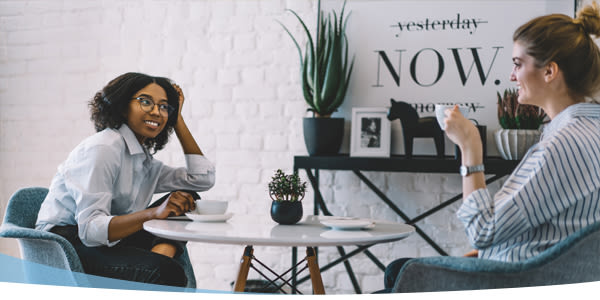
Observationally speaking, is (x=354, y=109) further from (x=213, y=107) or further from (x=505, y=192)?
(x=505, y=192)

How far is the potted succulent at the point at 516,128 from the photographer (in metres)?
2.24

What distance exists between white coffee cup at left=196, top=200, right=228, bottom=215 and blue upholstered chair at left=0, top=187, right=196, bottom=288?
0.36 metres

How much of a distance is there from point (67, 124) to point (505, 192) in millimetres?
2533

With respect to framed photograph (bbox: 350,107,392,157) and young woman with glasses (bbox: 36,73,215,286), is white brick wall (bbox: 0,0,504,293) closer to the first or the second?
framed photograph (bbox: 350,107,392,157)

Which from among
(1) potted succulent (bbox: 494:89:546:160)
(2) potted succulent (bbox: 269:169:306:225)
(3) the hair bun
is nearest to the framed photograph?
(1) potted succulent (bbox: 494:89:546:160)

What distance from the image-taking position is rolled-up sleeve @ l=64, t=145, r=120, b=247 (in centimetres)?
159

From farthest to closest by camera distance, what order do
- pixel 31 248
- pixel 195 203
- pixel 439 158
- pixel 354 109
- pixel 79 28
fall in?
pixel 79 28
pixel 354 109
pixel 439 158
pixel 195 203
pixel 31 248

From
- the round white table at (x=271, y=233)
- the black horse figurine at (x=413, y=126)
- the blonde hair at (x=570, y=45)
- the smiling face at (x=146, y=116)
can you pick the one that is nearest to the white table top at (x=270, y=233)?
the round white table at (x=271, y=233)

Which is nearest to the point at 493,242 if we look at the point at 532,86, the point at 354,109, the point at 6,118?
the point at 532,86

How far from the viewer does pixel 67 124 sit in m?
3.04

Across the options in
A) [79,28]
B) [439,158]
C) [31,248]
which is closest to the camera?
[31,248]

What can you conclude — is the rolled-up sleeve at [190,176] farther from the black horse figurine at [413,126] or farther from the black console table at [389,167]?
the black horse figurine at [413,126]

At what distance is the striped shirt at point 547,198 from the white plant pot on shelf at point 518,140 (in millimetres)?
1100

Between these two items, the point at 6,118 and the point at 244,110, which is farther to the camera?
the point at 6,118
